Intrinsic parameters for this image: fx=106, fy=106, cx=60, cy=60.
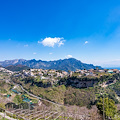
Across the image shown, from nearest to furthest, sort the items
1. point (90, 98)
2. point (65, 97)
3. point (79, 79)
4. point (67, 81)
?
point (90, 98), point (65, 97), point (79, 79), point (67, 81)

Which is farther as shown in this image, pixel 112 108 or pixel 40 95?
pixel 40 95

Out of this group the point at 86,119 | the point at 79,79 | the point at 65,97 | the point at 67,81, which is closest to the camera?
the point at 86,119

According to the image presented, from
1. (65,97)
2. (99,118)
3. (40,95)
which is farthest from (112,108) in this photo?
(40,95)

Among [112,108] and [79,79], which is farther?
[79,79]

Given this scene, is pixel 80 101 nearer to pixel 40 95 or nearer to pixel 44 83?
pixel 40 95

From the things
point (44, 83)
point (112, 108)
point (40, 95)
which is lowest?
point (40, 95)

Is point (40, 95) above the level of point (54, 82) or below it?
below

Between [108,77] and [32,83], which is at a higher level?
[108,77]

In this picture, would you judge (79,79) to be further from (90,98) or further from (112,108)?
(112,108)

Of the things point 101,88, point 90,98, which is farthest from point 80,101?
point 101,88
